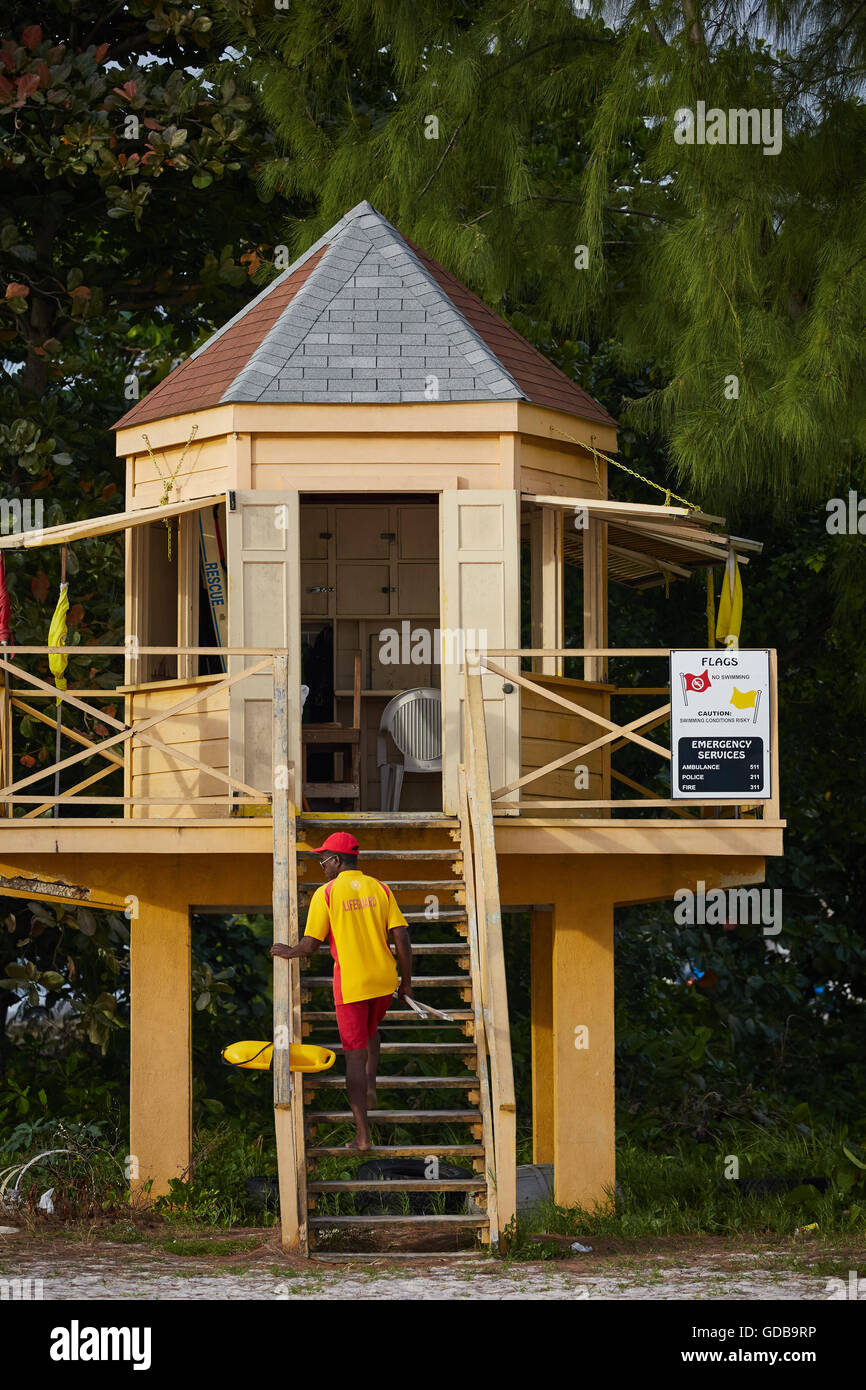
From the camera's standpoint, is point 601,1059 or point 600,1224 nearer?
point 600,1224

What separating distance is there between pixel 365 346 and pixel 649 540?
284 cm

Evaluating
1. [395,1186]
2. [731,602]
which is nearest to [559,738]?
[731,602]

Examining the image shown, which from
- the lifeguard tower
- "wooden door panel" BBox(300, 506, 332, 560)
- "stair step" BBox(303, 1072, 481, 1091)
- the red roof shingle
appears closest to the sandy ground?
"stair step" BBox(303, 1072, 481, 1091)

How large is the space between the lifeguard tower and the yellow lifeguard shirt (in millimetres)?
470

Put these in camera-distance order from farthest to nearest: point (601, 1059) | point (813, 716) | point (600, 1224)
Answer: point (813, 716)
point (601, 1059)
point (600, 1224)

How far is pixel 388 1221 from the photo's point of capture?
32.8ft

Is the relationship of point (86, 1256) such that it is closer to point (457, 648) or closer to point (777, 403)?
point (457, 648)

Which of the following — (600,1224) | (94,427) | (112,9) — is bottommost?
(600,1224)

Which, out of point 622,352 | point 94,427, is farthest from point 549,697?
point 94,427

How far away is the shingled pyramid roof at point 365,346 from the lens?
12.8 m

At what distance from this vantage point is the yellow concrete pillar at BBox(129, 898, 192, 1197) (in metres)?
12.6

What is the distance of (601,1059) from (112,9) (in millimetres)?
11580
